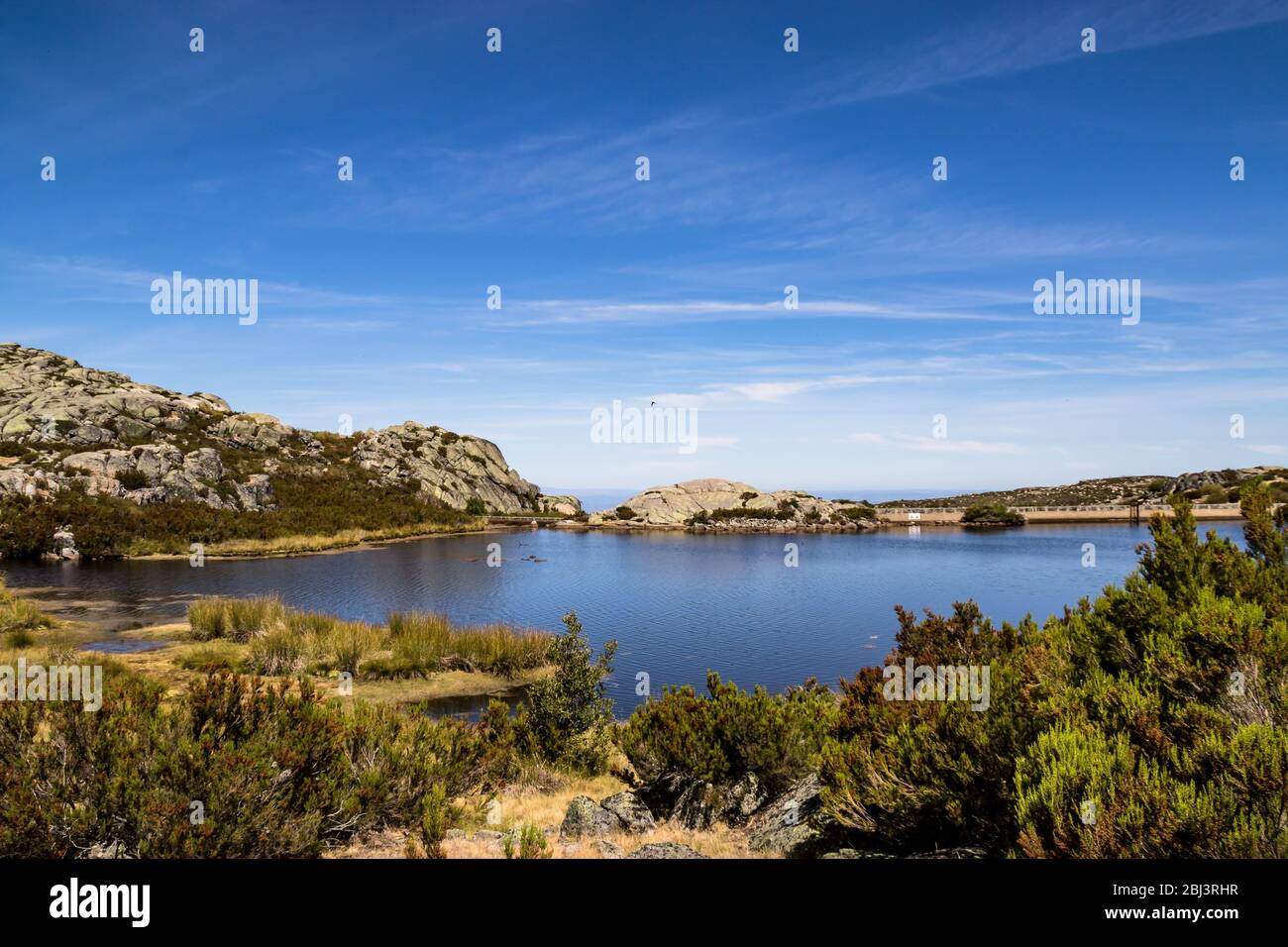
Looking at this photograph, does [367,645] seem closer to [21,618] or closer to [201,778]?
[21,618]

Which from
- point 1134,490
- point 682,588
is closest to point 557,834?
point 682,588

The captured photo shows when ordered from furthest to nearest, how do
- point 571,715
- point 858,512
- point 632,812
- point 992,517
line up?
point 858,512 < point 992,517 < point 571,715 < point 632,812

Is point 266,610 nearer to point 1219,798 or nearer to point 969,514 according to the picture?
point 1219,798

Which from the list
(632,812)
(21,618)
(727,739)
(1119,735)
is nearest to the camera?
(1119,735)

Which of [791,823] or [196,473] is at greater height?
[196,473]

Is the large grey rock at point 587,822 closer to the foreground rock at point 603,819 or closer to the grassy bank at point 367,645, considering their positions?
the foreground rock at point 603,819
